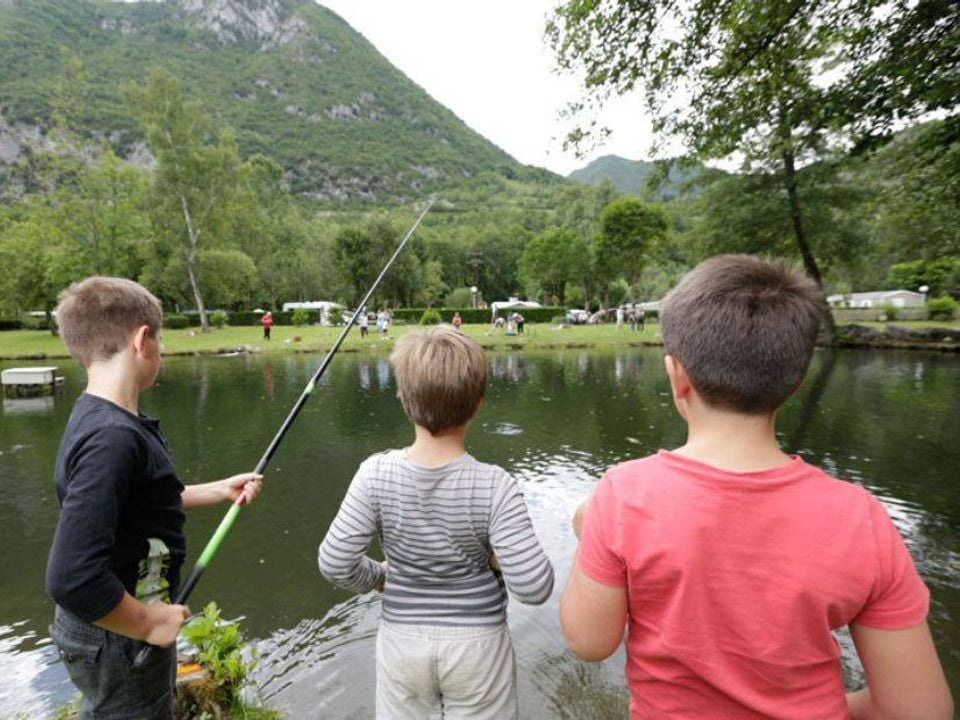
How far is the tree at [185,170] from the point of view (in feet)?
101

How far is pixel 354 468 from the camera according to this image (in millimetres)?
7426

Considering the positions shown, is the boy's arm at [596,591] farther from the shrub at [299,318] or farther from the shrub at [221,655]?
the shrub at [299,318]

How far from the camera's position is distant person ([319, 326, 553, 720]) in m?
1.67

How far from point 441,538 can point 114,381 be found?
1.13 meters

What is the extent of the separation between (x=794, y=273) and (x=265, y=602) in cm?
434

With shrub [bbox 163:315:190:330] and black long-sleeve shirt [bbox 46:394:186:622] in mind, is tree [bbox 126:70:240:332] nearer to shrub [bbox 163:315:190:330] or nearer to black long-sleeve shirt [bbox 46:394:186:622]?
shrub [bbox 163:315:190:330]

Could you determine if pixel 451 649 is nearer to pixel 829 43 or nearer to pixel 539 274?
pixel 829 43

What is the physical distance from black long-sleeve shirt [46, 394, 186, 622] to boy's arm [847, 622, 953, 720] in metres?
1.77

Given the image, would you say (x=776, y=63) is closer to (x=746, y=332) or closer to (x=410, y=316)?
(x=746, y=332)

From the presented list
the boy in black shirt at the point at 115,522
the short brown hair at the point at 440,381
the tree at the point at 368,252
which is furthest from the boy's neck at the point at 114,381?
the tree at the point at 368,252

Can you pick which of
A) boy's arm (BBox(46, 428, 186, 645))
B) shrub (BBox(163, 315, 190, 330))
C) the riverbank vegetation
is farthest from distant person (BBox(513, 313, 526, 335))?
boy's arm (BBox(46, 428, 186, 645))

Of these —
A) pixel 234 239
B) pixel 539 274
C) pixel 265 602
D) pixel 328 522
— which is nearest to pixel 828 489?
pixel 265 602

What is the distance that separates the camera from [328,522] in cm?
568

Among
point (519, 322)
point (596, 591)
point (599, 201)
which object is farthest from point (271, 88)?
point (596, 591)
